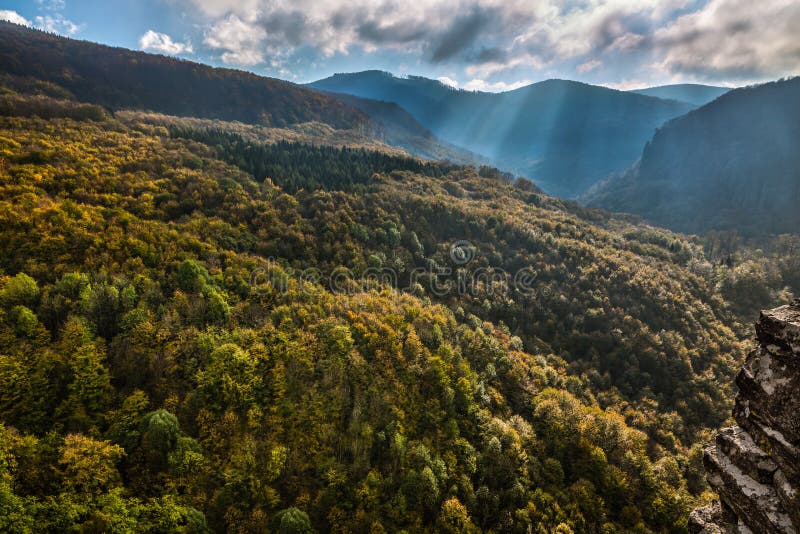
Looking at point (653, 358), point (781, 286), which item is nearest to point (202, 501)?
point (653, 358)

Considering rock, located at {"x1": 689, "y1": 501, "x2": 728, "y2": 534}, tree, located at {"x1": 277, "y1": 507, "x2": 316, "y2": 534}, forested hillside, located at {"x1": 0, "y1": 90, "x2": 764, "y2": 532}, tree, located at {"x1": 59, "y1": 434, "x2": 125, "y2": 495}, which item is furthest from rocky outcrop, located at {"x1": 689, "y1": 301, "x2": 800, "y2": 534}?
tree, located at {"x1": 59, "y1": 434, "x2": 125, "y2": 495}

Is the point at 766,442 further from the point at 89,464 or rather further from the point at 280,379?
the point at 89,464

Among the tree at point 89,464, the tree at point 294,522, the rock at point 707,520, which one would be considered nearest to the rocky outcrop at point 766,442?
the rock at point 707,520

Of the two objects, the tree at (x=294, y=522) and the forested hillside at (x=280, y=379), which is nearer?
the tree at (x=294, y=522)

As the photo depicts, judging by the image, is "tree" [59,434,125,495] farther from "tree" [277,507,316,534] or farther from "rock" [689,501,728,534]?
"rock" [689,501,728,534]

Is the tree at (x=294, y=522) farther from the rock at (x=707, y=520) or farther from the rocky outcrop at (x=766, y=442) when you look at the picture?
the rocky outcrop at (x=766, y=442)
